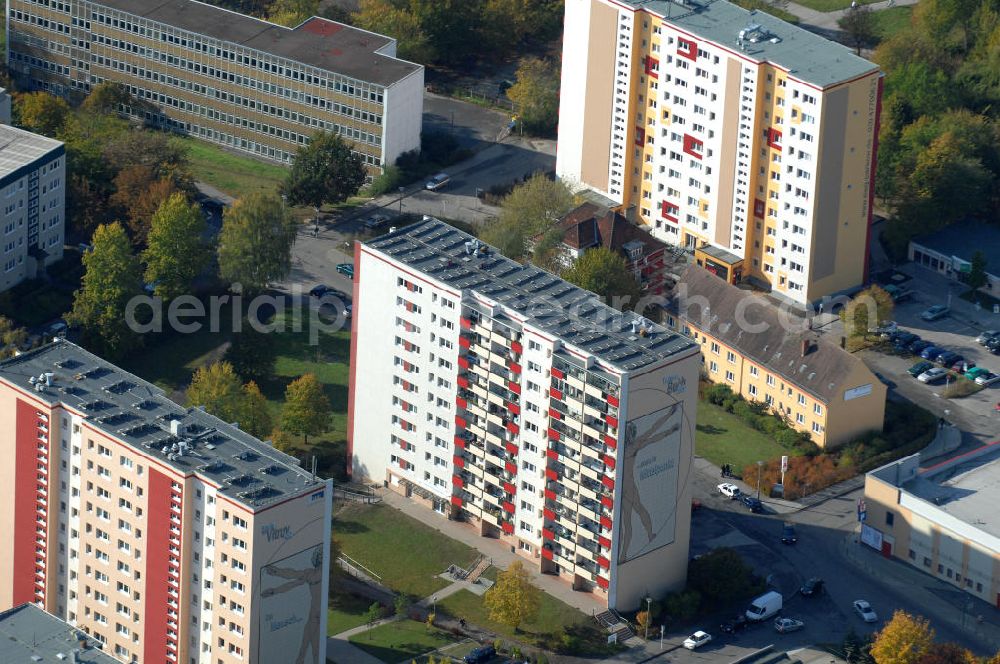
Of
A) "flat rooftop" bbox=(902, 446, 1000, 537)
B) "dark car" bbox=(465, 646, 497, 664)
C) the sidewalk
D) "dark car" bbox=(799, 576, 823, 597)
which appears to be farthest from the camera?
"flat rooftop" bbox=(902, 446, 1000, 537)

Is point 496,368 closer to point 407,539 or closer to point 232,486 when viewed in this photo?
point 407,539

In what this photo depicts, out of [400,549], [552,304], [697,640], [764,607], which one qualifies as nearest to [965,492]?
[764,607]

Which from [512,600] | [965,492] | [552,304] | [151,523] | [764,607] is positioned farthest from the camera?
[965,492]

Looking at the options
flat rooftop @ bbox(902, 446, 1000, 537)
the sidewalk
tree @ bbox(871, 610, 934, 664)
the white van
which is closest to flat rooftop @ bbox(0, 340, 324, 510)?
the sidewalk

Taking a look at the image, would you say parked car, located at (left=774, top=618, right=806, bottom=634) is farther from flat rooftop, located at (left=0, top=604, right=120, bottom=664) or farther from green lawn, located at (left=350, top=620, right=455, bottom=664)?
flat rooftop, located at (left=0, top=604, right=120, bottom=664)

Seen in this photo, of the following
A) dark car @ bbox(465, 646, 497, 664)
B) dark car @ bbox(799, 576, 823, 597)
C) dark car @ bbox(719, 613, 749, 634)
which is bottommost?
dark car @ bbox(465, 646, 497, 664)

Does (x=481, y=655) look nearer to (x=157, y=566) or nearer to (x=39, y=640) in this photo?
(x=157, y=566)
